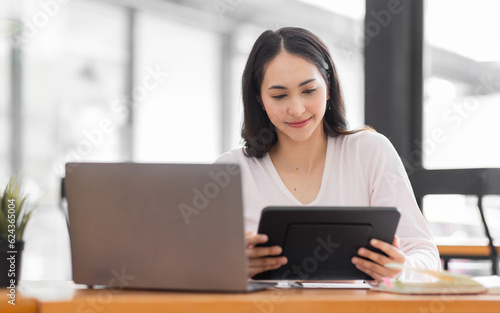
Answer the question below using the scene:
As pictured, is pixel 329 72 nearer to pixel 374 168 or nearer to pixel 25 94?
pixel 374 168

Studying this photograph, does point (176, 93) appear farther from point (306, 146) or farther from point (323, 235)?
point (323, 235)

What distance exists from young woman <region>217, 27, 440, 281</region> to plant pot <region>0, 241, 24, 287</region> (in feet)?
2.48

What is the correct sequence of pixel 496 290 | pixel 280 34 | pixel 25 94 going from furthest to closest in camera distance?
1. pixel 25 94
2. pixel 280 34
3. pixel 496 290

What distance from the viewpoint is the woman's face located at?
6.14 feet

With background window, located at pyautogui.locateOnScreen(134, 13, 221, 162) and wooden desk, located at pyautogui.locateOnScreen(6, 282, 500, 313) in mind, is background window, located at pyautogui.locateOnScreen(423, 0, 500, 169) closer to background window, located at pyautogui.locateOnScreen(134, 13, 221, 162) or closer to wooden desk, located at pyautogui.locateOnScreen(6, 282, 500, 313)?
wooden desk, located at pyautogui.locateOnScreen(6, 282, 500, 313)

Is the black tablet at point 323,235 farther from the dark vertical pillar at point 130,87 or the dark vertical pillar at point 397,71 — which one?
the dark vertical pillar at point 130,87

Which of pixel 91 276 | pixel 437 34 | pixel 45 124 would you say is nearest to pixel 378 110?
pixel 437 34

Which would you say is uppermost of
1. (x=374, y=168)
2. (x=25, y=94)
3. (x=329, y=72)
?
(x=25, y=94)

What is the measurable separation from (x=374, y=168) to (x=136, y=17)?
15.9 ft

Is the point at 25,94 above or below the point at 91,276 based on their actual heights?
above

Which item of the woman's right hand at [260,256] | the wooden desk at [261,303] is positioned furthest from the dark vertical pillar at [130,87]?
the wooden desk at [261,303]

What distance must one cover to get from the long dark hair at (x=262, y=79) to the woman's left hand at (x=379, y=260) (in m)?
0.78

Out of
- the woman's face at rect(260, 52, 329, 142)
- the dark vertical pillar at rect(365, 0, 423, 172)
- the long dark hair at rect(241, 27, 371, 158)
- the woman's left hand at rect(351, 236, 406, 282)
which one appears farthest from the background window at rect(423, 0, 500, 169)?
the woman's left hand at rect(351, 236, 406, 282)

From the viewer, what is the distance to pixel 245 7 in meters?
7.05
